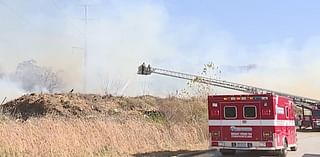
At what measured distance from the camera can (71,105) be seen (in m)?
45.7

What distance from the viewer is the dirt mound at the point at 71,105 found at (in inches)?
1705

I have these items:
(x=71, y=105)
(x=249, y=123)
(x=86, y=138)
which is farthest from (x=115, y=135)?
(x=71, y=105)

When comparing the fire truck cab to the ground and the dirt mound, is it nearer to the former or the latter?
the ground

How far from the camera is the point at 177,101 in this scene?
32.6 metres

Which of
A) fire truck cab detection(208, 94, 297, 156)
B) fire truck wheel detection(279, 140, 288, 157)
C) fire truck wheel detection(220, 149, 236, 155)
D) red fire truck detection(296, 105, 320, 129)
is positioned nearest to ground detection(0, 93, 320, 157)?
fire truck wheel detection(220, 149, 236, 155)

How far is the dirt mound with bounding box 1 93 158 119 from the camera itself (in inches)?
1705

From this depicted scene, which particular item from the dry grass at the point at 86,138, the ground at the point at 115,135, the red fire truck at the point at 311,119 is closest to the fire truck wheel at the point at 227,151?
the ground at the point at 115,135

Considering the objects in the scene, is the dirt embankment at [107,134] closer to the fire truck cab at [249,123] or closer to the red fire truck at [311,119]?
the fire truck cab at [249,123]

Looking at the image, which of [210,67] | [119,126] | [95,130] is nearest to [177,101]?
[210,67]

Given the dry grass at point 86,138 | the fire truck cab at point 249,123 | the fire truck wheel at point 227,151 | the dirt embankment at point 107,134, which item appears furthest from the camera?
the fire truck wheel at point 227,151

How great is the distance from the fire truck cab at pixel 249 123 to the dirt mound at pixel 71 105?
2194 centimetres

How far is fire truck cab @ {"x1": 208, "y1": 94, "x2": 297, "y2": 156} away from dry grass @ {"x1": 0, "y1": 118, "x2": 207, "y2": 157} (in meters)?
2.91

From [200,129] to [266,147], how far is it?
8376mm

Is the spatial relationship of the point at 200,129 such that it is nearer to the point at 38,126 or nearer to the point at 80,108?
the point at 38,126
